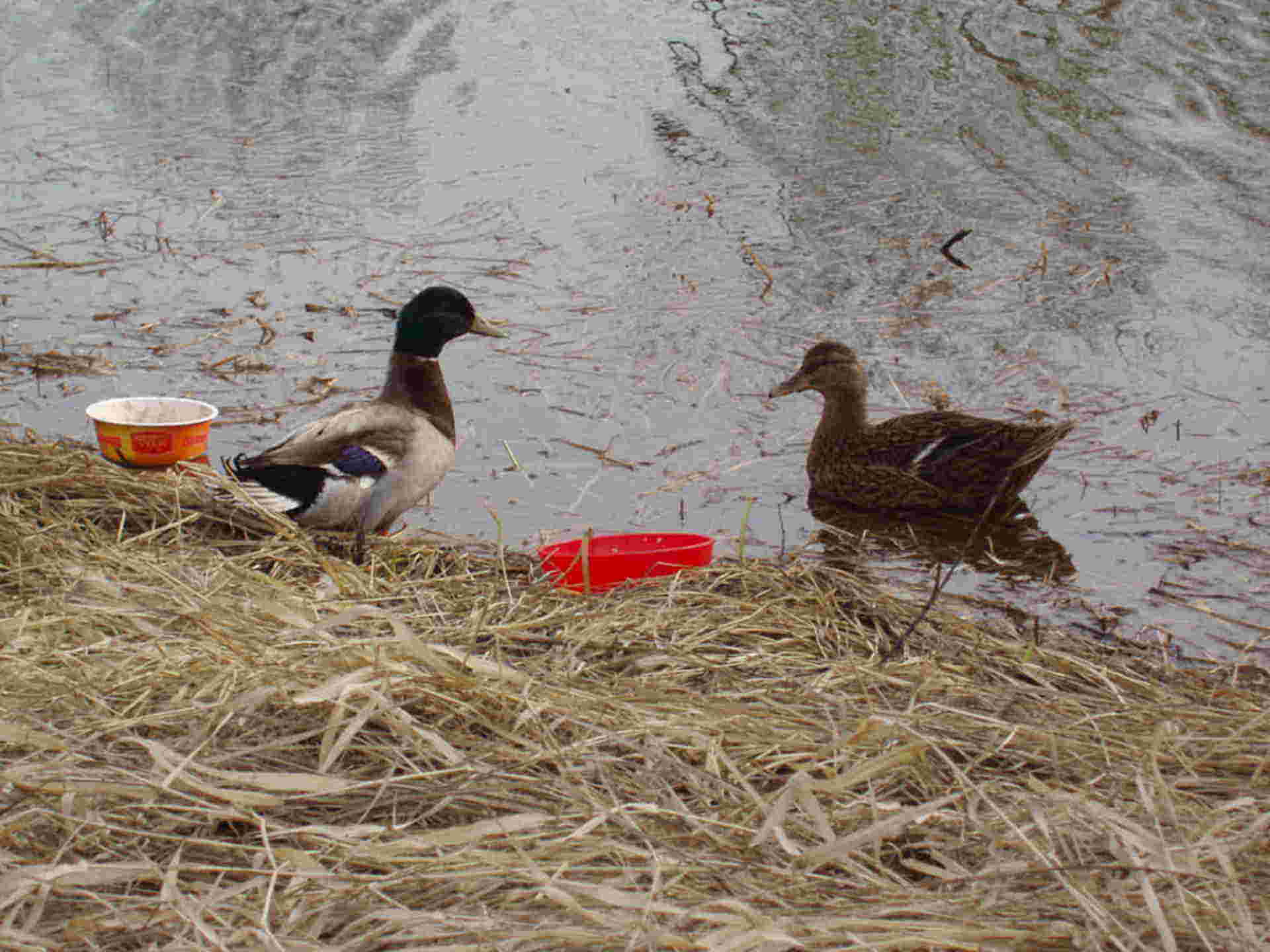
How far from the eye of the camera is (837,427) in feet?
19.6

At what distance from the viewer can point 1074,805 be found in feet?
8.38

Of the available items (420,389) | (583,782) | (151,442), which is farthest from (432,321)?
(583,782)

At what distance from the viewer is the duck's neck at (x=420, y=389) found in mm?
5363

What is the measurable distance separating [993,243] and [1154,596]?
12.2 feet

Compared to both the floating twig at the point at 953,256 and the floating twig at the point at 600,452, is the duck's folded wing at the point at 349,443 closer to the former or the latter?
the floating twig at the point at 600,452

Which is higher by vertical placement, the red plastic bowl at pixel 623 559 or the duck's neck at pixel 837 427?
the red plastic bowl at pixel 623 559

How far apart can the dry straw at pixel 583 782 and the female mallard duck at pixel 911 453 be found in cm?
183

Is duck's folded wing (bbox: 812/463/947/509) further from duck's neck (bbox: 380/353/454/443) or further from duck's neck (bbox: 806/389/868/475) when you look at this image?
duck's neck (bbox: 380/353/454/443)

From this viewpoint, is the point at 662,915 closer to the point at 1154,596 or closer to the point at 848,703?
the point at 848,703

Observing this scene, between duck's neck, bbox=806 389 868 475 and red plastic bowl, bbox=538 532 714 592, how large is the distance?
1.45m

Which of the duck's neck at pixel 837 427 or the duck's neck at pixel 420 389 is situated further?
the duck's neck at pixel 837 427

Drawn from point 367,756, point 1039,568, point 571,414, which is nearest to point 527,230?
point 571,414

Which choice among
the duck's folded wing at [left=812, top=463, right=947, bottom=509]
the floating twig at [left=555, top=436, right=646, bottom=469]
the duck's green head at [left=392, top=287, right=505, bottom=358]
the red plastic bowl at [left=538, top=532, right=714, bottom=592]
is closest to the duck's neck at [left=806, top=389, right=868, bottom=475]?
the duck's folded wing at [left=812, top=463, right=947, bottom=509]

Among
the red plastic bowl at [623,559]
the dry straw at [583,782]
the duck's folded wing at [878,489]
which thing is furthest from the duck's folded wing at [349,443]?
the duck's folded wing at [878,489]
